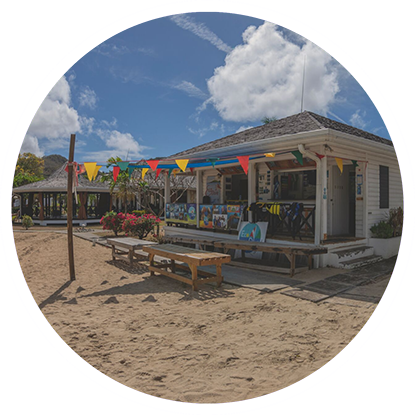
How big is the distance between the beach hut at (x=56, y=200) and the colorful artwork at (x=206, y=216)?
14777 millimetres

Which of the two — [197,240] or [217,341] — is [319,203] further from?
[217,341]

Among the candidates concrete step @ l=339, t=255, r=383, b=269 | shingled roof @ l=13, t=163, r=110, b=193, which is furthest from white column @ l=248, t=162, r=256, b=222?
shingled roof @ l=13, t=163, r=110, b=193

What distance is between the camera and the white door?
10047 mm

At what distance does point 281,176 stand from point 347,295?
581 cm

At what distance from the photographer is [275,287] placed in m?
6.27

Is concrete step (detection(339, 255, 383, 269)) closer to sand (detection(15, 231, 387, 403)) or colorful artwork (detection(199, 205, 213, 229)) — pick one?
sand (detection(15, 231, 387, 403))

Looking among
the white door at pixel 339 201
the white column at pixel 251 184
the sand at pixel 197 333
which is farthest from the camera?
the white column at pixel 251 184

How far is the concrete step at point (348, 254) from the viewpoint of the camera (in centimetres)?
798

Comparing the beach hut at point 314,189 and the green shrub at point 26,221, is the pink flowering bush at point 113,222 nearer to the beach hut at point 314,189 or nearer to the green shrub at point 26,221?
the beach hut at point 314,189

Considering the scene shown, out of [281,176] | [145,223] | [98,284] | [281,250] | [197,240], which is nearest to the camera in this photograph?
[98,284]

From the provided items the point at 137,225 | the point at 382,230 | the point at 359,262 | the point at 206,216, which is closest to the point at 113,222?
the point at 137,225

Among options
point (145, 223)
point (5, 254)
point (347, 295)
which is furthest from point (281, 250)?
point (145, 223)

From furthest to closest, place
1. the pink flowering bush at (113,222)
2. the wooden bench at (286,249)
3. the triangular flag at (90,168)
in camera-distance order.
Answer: the pink flowering bush at (113,222)
the triangular flag at (90,168)
the wooden bench at (286,249)

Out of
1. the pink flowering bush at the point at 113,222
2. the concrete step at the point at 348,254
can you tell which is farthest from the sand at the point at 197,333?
the pink flowering bush at the point at 113,222
